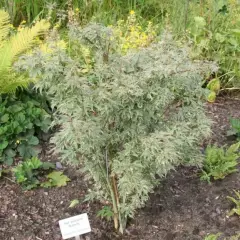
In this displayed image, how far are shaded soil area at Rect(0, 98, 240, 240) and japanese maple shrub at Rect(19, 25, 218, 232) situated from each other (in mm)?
456

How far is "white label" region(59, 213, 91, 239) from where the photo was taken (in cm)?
224

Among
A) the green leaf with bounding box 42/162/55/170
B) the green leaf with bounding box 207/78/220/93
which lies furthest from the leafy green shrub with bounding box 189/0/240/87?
the green leaf with bounding box 42/162/55/170

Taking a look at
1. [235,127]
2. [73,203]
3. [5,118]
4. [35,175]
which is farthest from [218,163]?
[5,118]

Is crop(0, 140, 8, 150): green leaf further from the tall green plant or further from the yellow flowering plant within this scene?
the yellow flowering plant

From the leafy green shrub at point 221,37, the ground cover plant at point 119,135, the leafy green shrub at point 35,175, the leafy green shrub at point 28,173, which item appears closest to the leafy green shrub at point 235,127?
the ground cover plant at point 119,135

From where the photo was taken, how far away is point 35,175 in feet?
9.80

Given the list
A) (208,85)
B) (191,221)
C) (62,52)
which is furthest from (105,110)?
(208,85)

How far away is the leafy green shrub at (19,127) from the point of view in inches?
121

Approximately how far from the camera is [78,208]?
2812 mm

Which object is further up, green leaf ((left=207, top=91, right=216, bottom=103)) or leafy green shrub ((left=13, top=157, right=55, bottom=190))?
leafy green shrub ((left=13, top=157, right=55, bottom=190))

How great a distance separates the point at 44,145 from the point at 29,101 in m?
0.34

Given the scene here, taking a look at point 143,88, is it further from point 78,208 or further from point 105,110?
point 78,208

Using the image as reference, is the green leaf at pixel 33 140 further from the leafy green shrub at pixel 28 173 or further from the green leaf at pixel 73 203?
the green leaf at pixel 73 203

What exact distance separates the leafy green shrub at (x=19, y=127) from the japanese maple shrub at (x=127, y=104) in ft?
2.89
